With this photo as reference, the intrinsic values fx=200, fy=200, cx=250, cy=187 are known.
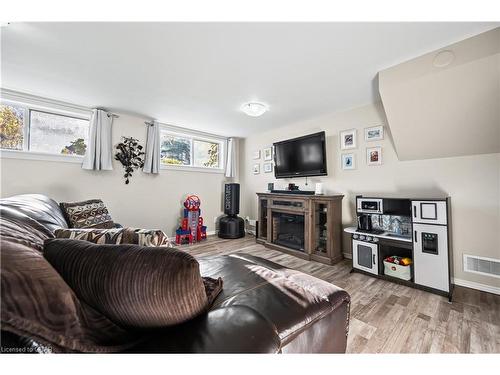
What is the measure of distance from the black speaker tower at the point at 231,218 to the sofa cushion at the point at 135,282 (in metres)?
3.48

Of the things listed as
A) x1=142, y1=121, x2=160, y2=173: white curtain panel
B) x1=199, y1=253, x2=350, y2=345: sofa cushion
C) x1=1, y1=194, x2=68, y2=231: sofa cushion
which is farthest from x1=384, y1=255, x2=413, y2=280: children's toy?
x1=142, y1=121, x2=160, y2=173: white curtain panel

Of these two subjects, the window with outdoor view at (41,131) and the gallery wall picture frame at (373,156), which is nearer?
the window with outdoor view at (41,131)

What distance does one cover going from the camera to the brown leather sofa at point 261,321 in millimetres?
529

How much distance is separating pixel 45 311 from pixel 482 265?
3.27 meters

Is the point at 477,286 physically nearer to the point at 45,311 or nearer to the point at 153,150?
the point at 45,311

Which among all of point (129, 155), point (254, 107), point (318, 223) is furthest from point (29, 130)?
point (318, 223)

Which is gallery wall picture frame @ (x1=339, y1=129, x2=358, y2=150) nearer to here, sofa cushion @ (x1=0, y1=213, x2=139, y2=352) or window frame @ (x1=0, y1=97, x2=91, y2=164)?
sofa cushion @ (x1=0, y1=213, x2=139, y2=352)

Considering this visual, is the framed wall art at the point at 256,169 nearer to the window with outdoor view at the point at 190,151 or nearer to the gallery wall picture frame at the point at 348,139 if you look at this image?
the window with outdoor view at the point at 190,151

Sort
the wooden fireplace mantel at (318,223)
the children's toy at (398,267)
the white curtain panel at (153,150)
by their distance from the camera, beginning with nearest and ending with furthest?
1. the children's toy at (398,267)
2. the wooden fireplace mantel at (318,223)
3. the white curtain panel at (153,150)

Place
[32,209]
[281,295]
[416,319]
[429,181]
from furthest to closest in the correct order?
Answer: [429,181] < [416,319] < [32,209] < [281,295]

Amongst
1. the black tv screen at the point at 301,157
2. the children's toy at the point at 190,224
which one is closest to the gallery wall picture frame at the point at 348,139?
the black tv screen at the point at 301,157

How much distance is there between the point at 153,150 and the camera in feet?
11.7

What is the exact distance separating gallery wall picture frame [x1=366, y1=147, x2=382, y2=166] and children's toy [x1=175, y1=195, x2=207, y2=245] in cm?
296

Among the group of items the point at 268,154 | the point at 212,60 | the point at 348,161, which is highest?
the point at 212,60
